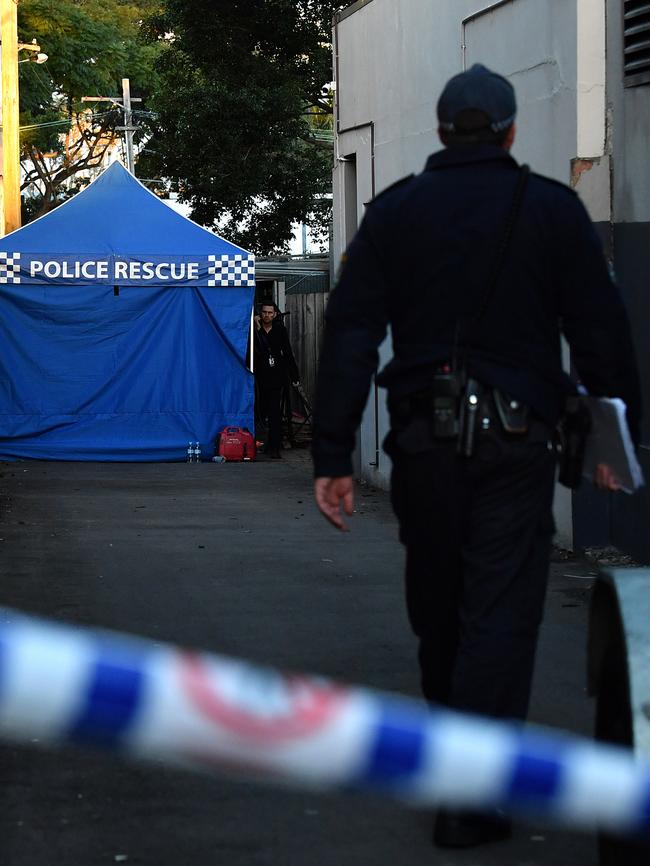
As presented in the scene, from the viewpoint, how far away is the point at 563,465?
3861 millimetres

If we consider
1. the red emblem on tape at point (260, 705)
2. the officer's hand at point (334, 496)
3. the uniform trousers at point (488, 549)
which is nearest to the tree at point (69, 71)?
the officer's hand at point (334, 496)

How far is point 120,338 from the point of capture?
1792 cm

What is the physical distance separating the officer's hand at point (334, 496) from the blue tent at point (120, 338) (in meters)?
13.8

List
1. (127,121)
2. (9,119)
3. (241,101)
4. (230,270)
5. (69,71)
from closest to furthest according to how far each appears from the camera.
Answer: (230,270)
(9,119)
(241,101)
(69,71)
(127,121)

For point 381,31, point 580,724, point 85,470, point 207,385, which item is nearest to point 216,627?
point 580,724

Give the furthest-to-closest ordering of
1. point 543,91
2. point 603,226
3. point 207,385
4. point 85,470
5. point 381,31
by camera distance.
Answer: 1. point 207,385
2. point 85,470
3. point 381,31
4. point 543,91
5. point 603,226

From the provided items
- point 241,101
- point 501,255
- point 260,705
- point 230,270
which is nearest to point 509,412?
point 501,255

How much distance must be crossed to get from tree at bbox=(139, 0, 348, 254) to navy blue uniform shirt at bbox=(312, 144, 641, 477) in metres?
24.2

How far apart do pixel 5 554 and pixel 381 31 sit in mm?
6567

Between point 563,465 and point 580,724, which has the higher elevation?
point 563,465

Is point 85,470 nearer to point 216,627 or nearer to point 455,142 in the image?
point 216,627

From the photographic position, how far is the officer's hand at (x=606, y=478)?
385cm

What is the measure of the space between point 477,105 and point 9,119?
969 inches

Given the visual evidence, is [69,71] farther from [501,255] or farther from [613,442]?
[613,442]
